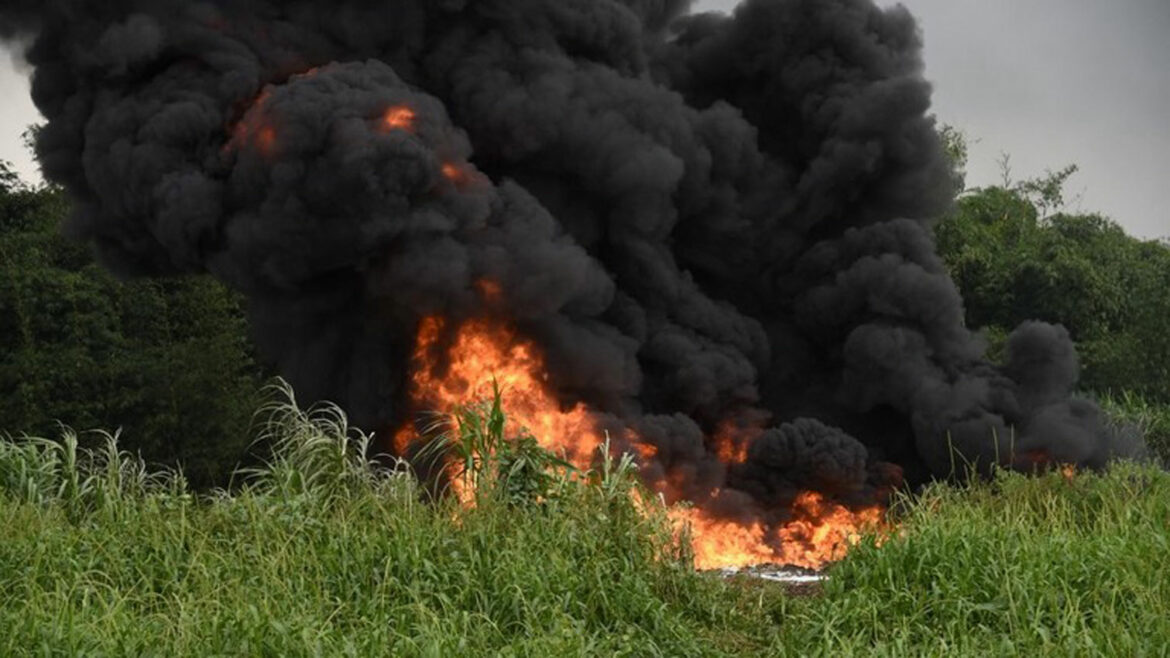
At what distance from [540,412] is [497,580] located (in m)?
8.57

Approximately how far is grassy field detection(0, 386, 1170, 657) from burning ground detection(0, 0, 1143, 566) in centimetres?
560

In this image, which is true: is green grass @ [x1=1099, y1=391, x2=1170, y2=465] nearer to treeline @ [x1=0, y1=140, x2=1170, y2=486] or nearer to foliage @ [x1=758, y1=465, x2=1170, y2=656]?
treeline @ [x1=0, y1=140, x2=1170, y2=486]

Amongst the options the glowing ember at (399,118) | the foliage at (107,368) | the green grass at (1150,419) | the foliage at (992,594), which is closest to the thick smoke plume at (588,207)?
the glowing ember at (399,118)

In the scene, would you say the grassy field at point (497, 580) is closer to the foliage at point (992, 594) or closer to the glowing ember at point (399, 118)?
the foliage at point (992, 594)

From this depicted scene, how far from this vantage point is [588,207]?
20.5 m

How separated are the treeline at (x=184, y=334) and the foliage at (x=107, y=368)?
0.02 metres

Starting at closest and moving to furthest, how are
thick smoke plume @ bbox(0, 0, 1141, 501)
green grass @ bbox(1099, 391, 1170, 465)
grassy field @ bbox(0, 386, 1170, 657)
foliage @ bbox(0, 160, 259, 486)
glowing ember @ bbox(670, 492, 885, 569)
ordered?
grassy field @ bbox(0, 386, 1170, 657) < glowing ember @ bbox(670, 492, 885, 569) < thick smoke plume @ bbox(0, 0, 1141, 501) < foliage @ bbox(0, 160, 259, 486) < green grass @ bbox(1099, 391, 1170, 465)

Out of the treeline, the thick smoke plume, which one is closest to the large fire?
the thick smoke plume

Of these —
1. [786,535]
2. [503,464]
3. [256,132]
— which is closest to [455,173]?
[256,132]

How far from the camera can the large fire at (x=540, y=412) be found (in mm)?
17812

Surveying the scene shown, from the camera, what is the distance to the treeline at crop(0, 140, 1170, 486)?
22.9 meters

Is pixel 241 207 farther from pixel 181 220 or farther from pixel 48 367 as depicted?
pixel 48 367

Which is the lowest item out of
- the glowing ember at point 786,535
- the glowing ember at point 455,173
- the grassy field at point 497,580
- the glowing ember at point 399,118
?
the glowing ember at point 786,535

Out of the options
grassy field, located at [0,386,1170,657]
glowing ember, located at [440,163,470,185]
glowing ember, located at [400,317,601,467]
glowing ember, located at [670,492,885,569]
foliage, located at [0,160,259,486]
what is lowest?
foliage, located at [0,160,259,486]
